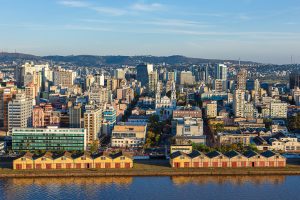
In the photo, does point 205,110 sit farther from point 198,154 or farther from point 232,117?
point 198,154

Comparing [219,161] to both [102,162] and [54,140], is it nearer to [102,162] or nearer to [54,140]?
[102,162]

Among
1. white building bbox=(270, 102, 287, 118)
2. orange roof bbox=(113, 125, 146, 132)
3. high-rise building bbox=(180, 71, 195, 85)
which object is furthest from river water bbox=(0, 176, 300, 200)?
high-rise building bbox=(180, 71, 195, 85)

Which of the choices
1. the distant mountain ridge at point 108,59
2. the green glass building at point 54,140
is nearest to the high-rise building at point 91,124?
the green glass building at point 54,140

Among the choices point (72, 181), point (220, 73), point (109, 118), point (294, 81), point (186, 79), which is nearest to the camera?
point (72, 181)

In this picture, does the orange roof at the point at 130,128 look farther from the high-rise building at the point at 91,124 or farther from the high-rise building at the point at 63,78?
the high-rise building at the point at 63,78

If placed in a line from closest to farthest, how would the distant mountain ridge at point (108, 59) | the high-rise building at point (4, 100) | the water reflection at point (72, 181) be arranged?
1. the water reflection at point (72, 181)
2. the high-rise building at point (4, 100)
3. the distant mountain ridge at point (108, 59)

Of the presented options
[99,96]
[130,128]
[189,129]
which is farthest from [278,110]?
[130,128]
